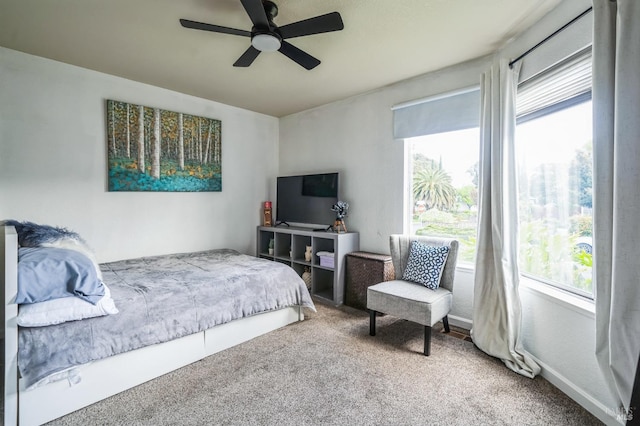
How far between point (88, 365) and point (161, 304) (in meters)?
0.49

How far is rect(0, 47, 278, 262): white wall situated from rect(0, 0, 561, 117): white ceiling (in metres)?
0.18

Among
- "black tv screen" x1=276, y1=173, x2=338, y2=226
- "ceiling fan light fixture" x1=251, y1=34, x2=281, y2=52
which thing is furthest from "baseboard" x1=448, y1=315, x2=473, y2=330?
"ceiling fan light fixture" x1=251, y1=34, x2=281, y2=52

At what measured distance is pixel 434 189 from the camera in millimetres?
3154

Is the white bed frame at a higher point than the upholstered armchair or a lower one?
lower

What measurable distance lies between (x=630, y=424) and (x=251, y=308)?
7.33ft

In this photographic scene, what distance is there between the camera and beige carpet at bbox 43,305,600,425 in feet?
5.41

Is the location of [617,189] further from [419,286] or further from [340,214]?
[340,214]

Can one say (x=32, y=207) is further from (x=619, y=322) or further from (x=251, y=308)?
(x=619, y=322)

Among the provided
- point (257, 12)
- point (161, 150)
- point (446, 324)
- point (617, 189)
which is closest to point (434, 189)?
point (446, 324)

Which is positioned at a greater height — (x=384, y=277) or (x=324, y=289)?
(x=384, y=277)

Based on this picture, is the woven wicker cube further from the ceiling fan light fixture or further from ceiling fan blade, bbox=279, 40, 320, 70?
the ceiling fan light fixture

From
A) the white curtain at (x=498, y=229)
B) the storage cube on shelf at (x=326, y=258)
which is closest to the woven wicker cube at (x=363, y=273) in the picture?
the storage cube on shelf at (x=326, y=258)

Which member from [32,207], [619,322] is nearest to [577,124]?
[619,322]

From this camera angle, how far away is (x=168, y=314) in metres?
2.09
